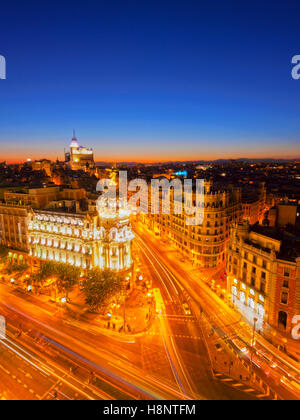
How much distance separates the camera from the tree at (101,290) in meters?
55.8

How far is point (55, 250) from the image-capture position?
7825 centimetres

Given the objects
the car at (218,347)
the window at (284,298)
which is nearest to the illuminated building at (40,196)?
the car at (218,347)

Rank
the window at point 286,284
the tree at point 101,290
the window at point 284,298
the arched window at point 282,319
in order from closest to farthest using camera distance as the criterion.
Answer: the window at point 286,284, the window at point 284,298, the arched window at point 282,319, the tree at point 101,290

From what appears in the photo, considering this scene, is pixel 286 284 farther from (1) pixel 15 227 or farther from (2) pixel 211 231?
(1) pixel 15 227

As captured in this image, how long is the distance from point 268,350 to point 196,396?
17846 millimetres

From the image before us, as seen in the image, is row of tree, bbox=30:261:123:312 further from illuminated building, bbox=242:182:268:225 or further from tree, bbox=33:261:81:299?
illuminated building, bbox=242:182:268:225

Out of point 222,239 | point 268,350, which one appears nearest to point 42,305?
point 268,350

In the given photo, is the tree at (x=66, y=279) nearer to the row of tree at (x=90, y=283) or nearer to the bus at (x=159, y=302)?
the row of tree at (x=90, y=283)

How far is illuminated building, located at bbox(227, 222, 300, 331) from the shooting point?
5062 cm

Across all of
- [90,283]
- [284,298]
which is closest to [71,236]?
[90,283]

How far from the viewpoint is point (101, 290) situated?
185 feet

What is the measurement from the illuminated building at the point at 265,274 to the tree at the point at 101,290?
93.7ft
